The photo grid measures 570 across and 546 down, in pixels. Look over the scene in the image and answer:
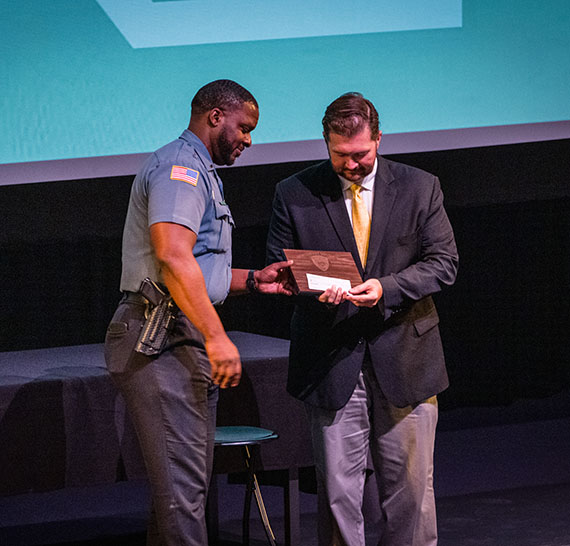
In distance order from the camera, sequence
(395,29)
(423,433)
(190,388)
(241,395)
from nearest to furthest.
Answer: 1. (190,388)
2. (423,433)
3. (241,395)
4. (395,29)

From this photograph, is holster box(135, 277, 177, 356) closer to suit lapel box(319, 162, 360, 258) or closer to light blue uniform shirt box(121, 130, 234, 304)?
light blue uniform shirt box(121, 130, 234, 304)

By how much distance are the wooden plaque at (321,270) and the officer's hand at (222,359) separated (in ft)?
0.84

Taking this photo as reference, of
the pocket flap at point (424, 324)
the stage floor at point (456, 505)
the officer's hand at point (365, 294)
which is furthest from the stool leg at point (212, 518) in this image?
the officer's hand at point (365, 294)

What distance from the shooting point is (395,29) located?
4.05 meters

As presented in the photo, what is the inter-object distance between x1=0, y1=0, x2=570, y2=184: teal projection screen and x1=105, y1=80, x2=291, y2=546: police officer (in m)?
1.64

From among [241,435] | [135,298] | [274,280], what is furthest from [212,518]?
[135,298]

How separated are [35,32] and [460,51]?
1.90 m

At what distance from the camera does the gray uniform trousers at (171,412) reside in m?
2.19

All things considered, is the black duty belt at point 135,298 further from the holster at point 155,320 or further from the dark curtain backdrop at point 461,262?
the dark curtain backdrop at point 461,262

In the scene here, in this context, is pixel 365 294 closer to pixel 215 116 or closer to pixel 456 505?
pixel 215 116

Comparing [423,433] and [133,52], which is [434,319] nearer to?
[423,433]

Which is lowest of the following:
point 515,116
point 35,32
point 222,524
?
point 222,524

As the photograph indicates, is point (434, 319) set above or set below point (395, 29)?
below

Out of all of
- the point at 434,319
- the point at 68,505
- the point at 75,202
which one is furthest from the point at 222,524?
the point at 434,319
